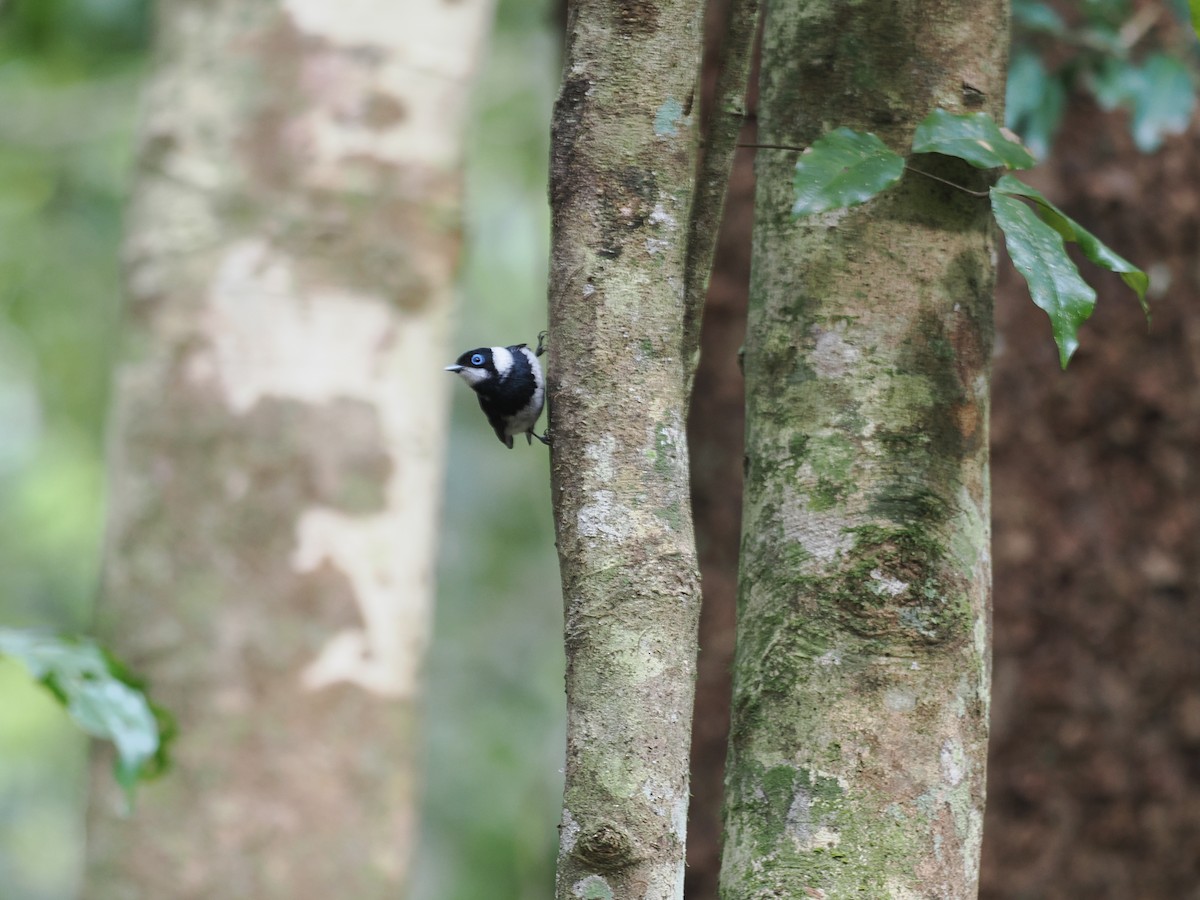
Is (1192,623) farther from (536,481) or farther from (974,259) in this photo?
(536,481)

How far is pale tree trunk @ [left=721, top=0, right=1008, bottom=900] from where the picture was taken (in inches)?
65.1

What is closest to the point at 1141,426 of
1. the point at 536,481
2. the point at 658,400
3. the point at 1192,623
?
the point at 1192,623

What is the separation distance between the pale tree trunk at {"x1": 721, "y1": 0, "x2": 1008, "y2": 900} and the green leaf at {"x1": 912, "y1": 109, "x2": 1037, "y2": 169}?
0.15m

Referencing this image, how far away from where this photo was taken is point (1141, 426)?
4.66 m

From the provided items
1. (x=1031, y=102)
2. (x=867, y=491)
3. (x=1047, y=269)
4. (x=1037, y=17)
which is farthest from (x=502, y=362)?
(x=1047, y=269)

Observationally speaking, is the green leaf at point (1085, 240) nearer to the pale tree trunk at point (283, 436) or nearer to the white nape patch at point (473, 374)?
the white nape patch at point (473, 374)

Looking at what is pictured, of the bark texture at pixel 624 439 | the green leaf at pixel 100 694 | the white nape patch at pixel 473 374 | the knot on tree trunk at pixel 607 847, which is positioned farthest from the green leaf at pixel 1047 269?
the white nape patch at pixel 473 374

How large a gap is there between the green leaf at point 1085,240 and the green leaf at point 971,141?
0.10ft

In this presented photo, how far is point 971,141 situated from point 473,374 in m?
2.40

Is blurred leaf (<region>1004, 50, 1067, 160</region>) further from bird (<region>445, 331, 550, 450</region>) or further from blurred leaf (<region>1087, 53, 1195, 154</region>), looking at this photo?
bird (<region>445, 331, 550, 450</region>)

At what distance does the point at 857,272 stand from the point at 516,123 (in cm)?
1169

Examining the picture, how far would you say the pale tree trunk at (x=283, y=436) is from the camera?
4.15 meters

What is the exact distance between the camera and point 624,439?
4.86 ft

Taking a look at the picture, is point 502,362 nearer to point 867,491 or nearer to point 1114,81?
point 1114,81
